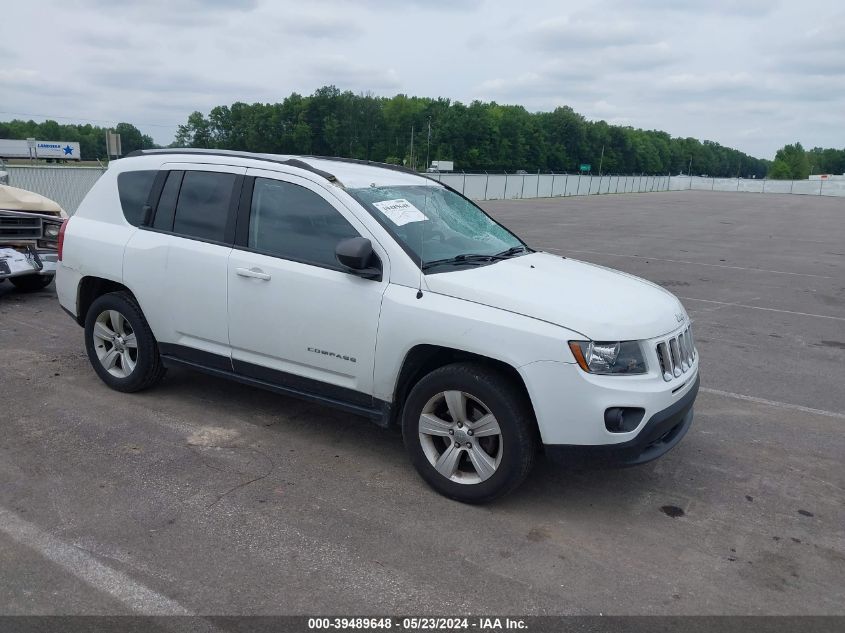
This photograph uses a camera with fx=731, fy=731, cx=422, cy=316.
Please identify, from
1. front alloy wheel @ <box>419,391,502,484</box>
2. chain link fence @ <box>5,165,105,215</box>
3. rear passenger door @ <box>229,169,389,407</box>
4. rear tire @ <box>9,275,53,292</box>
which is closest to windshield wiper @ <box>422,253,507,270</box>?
rear passenger door @ <box>229,169,389,407</box>

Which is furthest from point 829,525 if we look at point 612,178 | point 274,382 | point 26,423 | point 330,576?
point 612,178

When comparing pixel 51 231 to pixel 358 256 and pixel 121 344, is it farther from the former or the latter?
pixel 358 256

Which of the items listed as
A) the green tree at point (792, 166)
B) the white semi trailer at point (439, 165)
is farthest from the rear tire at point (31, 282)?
the green tree at point (792, 166)

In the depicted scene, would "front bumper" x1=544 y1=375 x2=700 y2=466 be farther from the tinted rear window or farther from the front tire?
the tinted rear window

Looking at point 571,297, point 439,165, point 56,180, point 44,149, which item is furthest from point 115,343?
point 44,149

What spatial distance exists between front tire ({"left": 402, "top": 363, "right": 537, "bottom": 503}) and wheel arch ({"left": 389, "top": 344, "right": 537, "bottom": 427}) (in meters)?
0.04

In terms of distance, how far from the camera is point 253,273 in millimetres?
4613

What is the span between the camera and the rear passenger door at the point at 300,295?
427 cm

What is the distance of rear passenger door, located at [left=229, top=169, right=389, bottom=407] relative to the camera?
4.27 m

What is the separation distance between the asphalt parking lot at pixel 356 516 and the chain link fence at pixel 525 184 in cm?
363

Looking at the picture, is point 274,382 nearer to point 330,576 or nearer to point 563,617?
point 330,576

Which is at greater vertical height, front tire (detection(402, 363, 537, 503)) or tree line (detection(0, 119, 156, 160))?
tree line (detection(0, 119, 156, 160))

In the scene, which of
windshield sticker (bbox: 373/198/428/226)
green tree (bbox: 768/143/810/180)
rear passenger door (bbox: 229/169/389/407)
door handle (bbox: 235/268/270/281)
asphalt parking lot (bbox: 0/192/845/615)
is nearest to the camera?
asphalt parking lot (bbox: 0/192/845/615)

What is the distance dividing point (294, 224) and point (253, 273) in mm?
403
